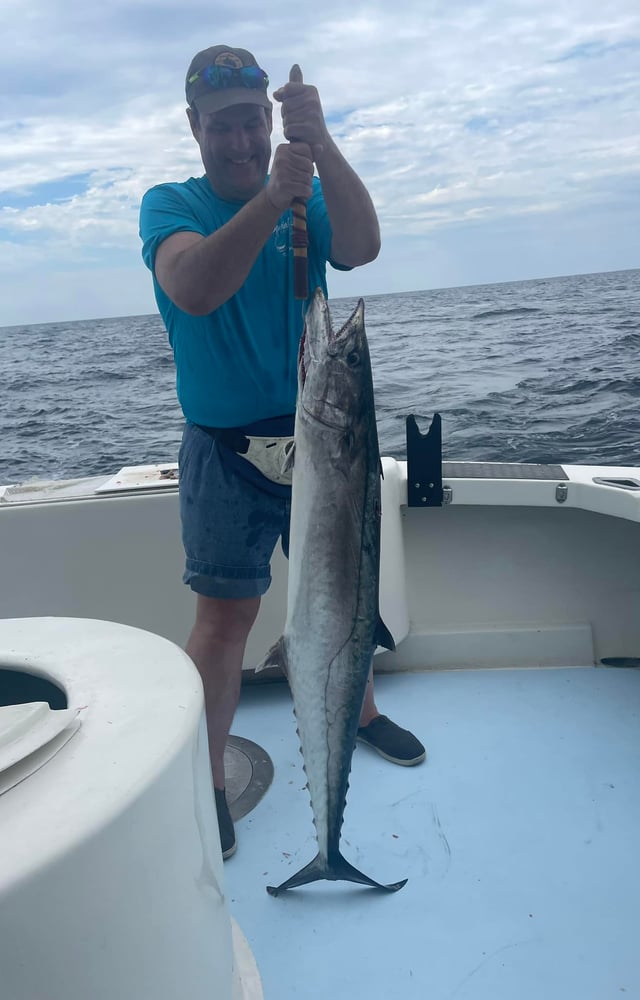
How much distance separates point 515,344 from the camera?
1850cm

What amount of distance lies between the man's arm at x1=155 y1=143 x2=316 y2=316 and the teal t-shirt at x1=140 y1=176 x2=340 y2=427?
0.20m

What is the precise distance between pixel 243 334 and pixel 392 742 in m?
1.41

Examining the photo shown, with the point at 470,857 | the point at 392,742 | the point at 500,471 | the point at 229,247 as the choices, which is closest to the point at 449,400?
the point at 500,471

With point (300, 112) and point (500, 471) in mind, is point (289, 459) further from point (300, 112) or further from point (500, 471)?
point (500, 471)

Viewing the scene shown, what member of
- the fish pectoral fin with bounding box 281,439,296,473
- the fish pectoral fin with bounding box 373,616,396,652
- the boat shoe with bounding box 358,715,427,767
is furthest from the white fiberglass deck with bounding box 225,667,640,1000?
the fish pectoral fin with bounding box 281,439,296,473

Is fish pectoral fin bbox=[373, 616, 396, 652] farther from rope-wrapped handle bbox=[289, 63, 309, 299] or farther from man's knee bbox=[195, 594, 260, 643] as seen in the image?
rope-wrapped handle bbox=[289, 63, 309, 299]

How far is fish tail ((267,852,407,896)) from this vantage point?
1741mm

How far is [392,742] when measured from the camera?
8.31 ft

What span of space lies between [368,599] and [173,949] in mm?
762

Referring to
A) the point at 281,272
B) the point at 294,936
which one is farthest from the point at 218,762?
the point at 281,272

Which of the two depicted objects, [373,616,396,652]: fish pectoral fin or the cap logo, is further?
the cap logo

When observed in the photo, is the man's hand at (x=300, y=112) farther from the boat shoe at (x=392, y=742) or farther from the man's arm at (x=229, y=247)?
the boat shoe at (x=392, y=742)

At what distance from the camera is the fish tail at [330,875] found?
1741mm

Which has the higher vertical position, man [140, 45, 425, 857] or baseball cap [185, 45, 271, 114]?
baseball cap [185, 45, 271, 114]
